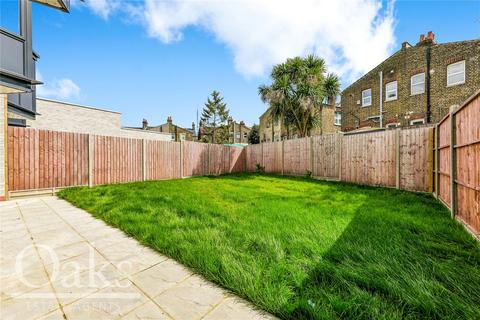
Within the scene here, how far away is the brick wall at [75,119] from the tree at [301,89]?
10922 millimetres

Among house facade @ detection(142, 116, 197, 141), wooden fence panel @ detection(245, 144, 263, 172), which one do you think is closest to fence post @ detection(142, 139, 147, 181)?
wooden fence panel @ detection(245, 144, 263, 172)

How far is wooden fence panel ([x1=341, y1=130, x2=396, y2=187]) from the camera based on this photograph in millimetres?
6293

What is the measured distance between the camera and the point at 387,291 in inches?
60.4

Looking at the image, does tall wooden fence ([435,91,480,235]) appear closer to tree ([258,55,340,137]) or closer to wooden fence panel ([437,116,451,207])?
wooden fence panel ([437,116,451,207])

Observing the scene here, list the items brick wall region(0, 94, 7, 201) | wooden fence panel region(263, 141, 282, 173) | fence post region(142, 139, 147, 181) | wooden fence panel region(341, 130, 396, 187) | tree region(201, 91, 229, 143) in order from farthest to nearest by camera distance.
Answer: tree region(201, 91, 229, 143), wooden fence panel region(263, 141, 282, 173), fence post region(142, 139, 147, 181), wooden fence panel region(341, 130, 396, 187), brick wall region(0, 94, 7, 201)

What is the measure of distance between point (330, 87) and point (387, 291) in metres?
13.5

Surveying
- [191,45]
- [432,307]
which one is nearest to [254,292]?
[432,307]

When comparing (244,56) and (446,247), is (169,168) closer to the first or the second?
(244,56)

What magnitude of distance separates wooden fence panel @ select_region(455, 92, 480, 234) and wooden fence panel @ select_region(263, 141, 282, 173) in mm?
7597

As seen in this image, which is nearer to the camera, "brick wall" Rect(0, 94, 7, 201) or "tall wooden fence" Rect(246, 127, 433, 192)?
"brick wall" Rect(0, 94, 7, 201)

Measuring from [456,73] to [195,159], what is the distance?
14.7 m

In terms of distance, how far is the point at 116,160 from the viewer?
7.61m

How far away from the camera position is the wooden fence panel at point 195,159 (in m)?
10.1

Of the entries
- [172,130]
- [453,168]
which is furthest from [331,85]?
[172,130]
